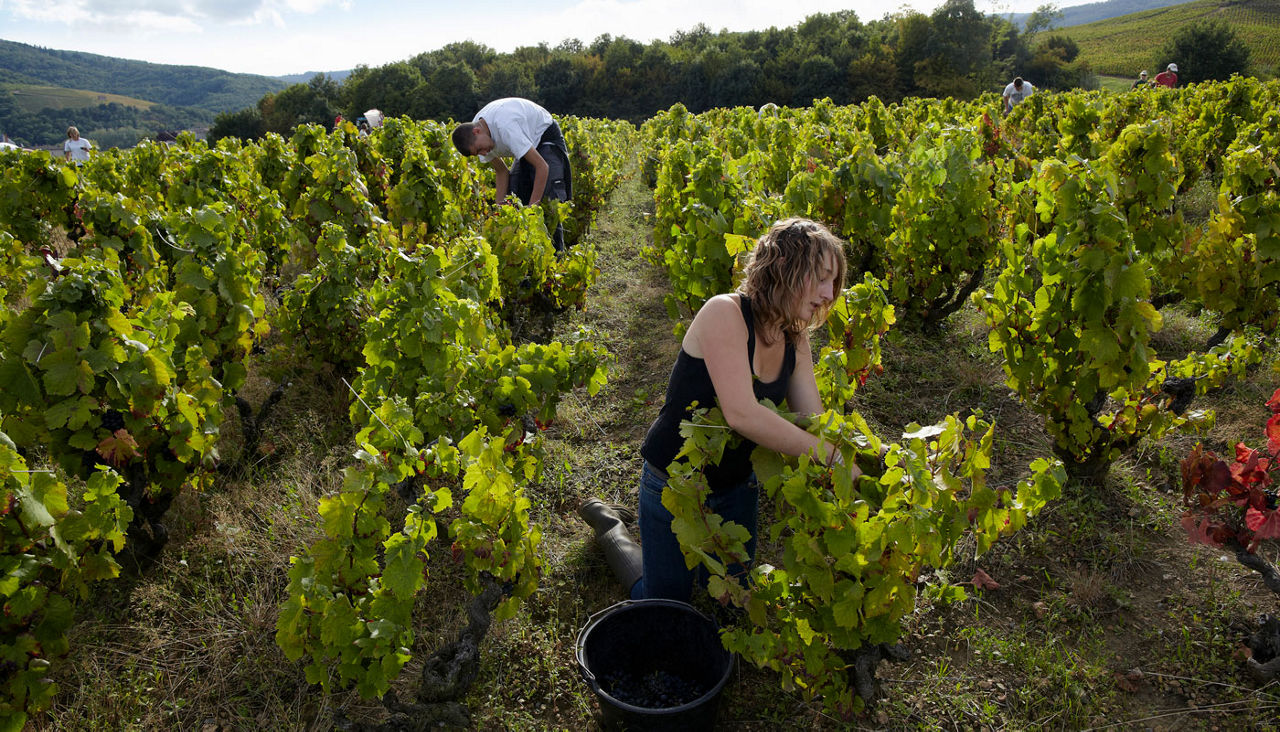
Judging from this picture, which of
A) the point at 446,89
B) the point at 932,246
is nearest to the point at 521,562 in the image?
the point at 932,246

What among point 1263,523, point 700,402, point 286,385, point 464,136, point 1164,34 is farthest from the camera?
point 1164,34

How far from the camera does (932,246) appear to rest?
4680 mm

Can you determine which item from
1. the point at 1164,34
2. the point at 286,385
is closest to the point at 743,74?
the point at 1164,34

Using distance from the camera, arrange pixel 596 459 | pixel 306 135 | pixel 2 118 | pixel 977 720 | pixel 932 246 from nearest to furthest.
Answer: pixel 977 720
pixel 596 459
pixel 932 246
pixel 306 135
pixel 2 118

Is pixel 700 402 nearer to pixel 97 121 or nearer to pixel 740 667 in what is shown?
pixel 740 667

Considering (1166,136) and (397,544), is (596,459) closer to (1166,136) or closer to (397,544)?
(397,544)

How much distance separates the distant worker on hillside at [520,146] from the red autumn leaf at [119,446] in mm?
3441

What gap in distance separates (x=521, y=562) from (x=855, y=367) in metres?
1.80

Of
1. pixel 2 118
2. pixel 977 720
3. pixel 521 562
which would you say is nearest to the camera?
pixel 521 562

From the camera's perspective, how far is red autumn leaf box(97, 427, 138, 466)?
2.57 meters

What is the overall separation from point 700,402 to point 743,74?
48.7 meters

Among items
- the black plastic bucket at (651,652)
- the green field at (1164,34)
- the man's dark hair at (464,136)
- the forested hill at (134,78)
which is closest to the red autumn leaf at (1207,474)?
the black plastic bucket at (651,652)

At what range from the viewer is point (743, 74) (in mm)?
46094

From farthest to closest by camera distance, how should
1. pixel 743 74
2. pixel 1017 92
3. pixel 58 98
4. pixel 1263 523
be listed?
1. pixel 58 98
2. pixel 743 74
3. pixel 1017 92
4. pixel 1263 523
